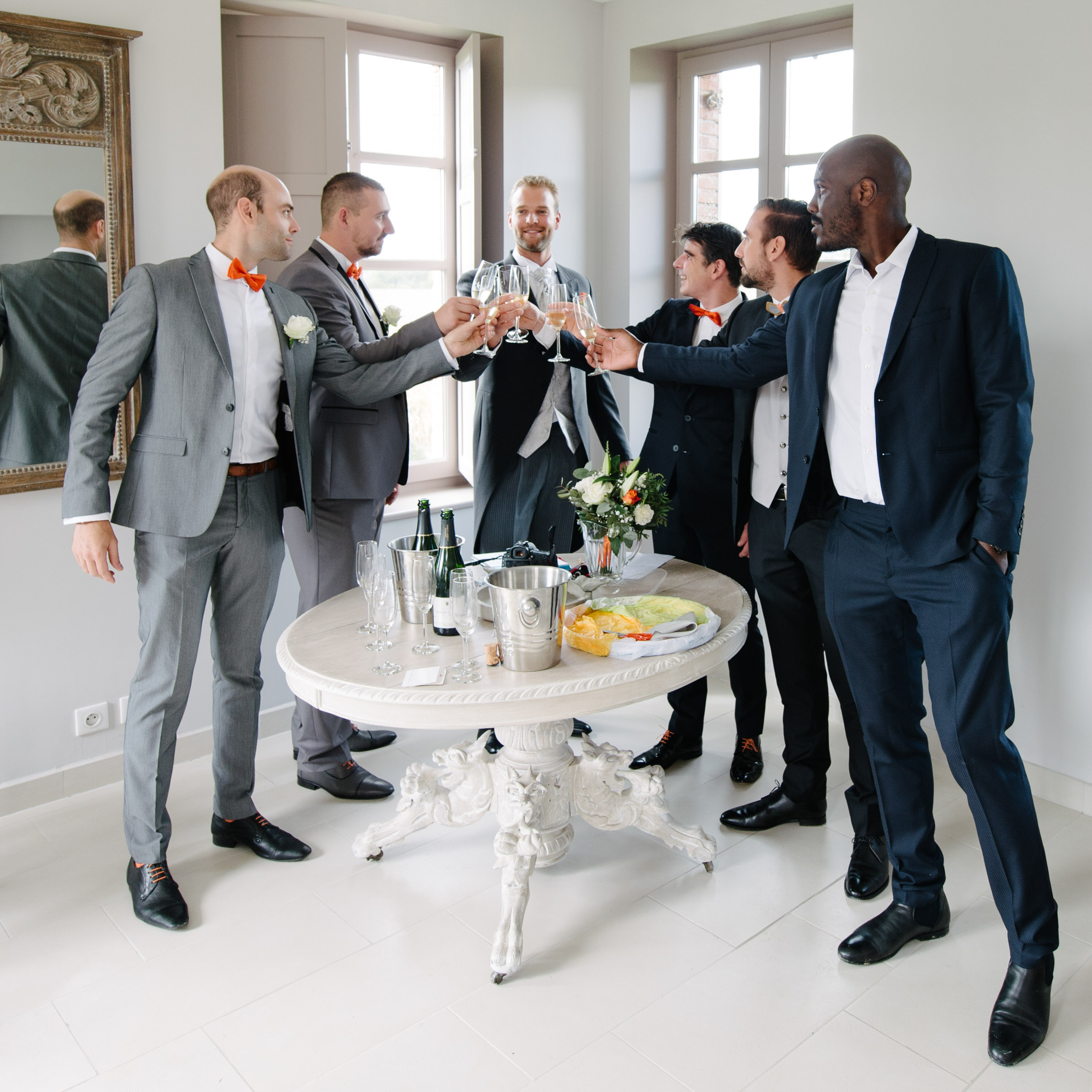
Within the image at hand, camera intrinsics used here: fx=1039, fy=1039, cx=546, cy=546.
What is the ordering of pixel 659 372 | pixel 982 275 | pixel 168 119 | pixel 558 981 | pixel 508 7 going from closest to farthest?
pixel 982 275 → pixel 558 981 → pixel 659 372 → pixel 168 119 → pixel 508 7

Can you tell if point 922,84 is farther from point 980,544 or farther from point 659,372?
point 980,544

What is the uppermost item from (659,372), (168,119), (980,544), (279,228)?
(168,119)

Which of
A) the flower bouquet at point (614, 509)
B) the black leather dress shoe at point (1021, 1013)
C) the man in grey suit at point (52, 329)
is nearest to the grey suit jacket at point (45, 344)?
the man in grey suit at point (52, 329)

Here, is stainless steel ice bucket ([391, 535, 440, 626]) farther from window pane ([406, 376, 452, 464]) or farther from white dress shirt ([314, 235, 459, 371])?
window pane ([406, 376, 452, 464])

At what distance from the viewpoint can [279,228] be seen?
9.02ft

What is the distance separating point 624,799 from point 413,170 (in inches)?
111

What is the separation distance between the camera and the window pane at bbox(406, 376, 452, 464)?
14.9ft

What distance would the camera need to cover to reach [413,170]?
14.2 feet

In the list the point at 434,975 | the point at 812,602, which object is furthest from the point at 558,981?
the point at 812,602

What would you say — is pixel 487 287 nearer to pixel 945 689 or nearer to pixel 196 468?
pixel 196 468

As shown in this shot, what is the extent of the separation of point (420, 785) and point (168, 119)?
2205 millimetres

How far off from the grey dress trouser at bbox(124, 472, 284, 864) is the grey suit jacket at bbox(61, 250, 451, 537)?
3.5 inches

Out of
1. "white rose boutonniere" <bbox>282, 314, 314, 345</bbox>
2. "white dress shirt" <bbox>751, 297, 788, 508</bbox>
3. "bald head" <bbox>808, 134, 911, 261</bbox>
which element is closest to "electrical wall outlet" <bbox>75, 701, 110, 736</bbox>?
"white rose boutonniere" <bbox>282, 314, 314, 345</bbox>

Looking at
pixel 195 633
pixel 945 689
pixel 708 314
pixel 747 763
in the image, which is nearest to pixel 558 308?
pixel 708 314
